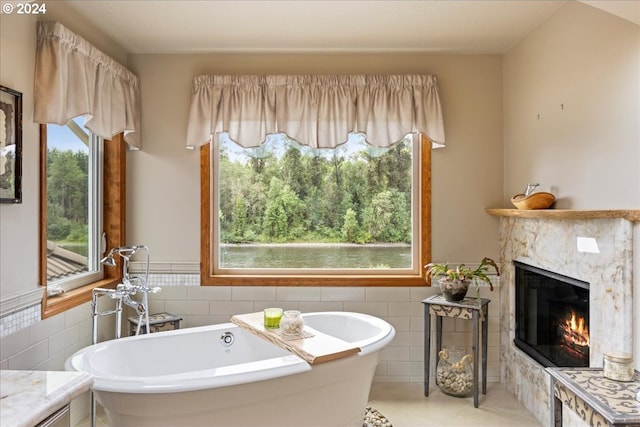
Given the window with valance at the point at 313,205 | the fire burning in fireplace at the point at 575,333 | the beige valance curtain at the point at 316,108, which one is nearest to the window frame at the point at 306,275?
the window with valance at the point at 313,205

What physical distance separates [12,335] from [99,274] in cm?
110

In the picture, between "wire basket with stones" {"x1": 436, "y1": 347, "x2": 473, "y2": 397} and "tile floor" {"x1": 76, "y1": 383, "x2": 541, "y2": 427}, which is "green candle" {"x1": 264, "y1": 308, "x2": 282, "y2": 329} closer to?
"tile floor" {"x1": 76, "y1": 383, "x2": 541, "y2": 427}

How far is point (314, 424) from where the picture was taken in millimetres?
2393

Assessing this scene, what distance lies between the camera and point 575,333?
8.71 ft

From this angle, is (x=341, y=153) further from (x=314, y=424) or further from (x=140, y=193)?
(x=314, y=424)

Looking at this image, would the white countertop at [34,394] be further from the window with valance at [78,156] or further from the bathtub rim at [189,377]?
the window with valance at [78,156]

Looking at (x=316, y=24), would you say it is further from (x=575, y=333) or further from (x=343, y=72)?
(x=575, y=333)

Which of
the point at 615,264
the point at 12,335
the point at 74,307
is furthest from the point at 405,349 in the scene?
the point at 12,335

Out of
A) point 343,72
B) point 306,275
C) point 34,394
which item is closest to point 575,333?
point 306,275

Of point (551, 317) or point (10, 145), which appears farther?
point (551, 317)

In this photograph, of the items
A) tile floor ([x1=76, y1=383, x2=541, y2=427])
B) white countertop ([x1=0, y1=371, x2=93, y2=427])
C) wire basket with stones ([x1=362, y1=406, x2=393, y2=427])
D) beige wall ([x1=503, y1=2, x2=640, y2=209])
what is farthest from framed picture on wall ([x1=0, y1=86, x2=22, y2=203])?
beige wall ([x1=503, y1=2, x2=640, y2=209])

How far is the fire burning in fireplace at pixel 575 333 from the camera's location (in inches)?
100

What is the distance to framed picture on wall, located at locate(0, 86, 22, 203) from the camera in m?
2.22

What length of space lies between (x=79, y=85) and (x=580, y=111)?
9.45ft
